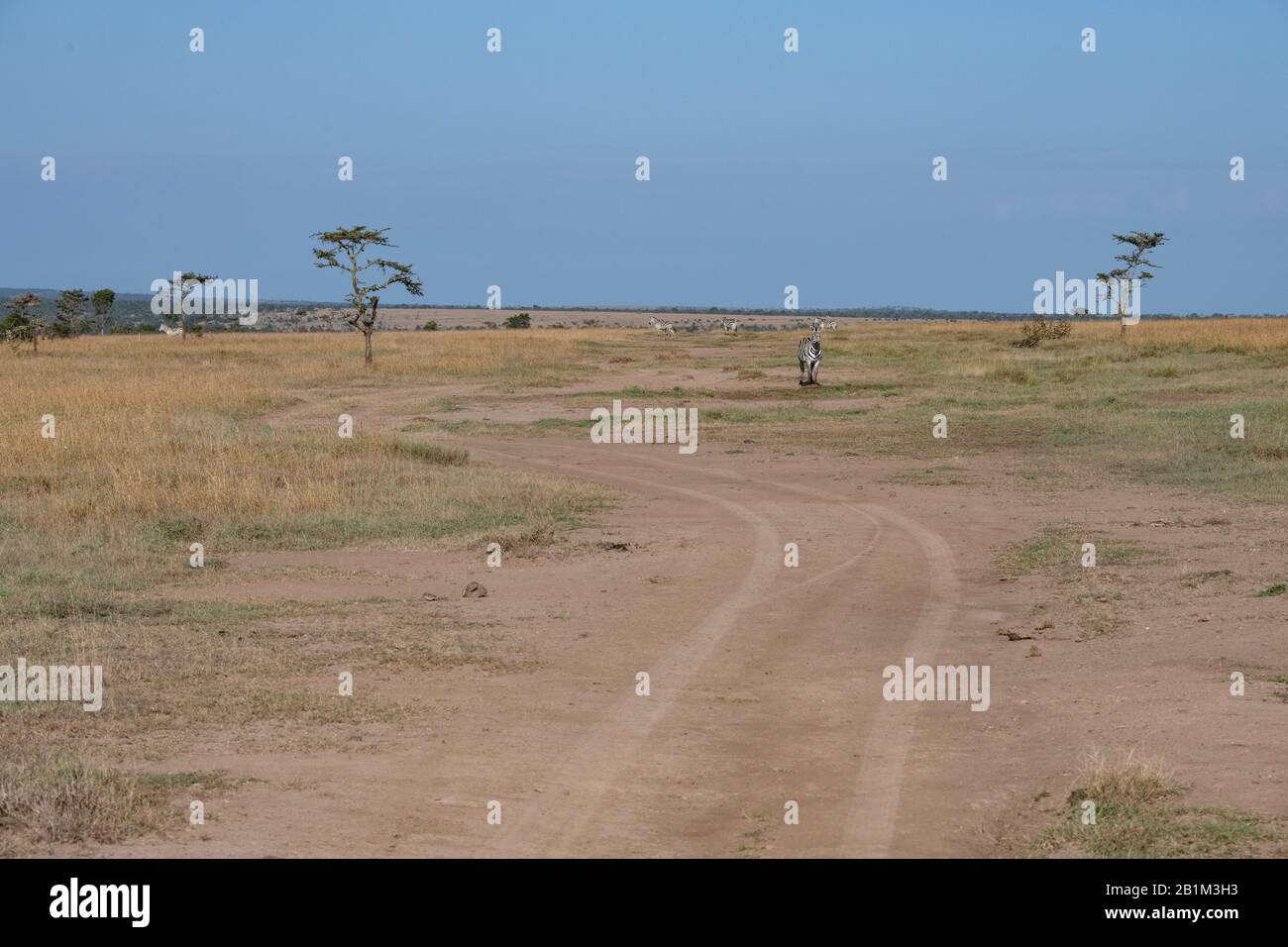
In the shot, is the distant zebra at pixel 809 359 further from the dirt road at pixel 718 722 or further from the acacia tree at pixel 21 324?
the acacia tree at pixel 21 324

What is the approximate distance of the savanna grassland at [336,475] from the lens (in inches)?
312

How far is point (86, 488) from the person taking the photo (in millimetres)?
15891

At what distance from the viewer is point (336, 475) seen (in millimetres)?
16844

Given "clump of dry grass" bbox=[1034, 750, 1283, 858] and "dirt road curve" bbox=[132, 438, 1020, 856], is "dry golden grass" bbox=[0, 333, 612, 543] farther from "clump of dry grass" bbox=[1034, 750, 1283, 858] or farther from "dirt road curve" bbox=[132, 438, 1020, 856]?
"clump of dry grass" bbox=[1034, 750, 1283, 858]

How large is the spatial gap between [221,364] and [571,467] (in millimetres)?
23041

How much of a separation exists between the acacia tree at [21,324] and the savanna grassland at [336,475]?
23.4 feet

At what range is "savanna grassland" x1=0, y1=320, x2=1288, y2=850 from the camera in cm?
793

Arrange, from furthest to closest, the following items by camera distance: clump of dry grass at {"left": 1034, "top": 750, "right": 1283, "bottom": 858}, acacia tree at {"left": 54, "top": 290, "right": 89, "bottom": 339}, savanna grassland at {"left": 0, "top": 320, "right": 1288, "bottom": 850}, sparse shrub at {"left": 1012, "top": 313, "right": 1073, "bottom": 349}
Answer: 1. acacia tree at {"left": 54, "top": 290, "right": 89, "bottom": 339}
2. sparse shrub at {"left": 1012, "top": 313, "right": 1073, "bottom": 349}
3. savanna grassland at {"left": 0, "top": 320, "right": 1288, "bottom": 850}
4. clump of dry grass at {"left": 1034, "top": 750, "right": 1283, "bottom": 858}

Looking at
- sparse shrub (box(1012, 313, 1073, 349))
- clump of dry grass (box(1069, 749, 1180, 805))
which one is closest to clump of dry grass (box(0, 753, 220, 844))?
clump of dry grass (box(1069, 749, 1180, 805))

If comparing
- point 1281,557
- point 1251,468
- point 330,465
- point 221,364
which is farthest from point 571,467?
point 221,364

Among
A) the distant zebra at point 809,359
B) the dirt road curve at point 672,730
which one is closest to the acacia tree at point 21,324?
the distant zebra at point 809,359

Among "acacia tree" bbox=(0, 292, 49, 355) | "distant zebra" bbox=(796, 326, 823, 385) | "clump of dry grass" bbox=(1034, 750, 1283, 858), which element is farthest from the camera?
"acacia tree" bbox=(0, 292, 49, 355)

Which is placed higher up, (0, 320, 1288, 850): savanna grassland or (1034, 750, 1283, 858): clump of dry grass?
(0, 320, 1288, 850): savanna grassland

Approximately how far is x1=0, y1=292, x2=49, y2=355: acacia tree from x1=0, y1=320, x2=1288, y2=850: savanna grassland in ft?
23.4
